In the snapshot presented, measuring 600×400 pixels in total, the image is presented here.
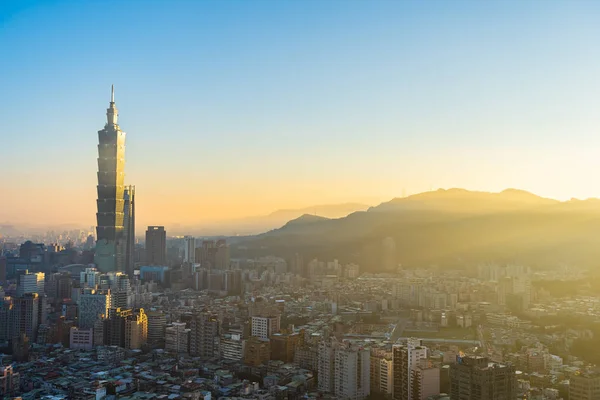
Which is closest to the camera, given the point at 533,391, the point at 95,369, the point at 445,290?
the point at 533,391

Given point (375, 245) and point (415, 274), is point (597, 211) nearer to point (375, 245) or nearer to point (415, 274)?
point (415, 274)

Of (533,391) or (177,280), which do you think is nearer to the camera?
(533,391)

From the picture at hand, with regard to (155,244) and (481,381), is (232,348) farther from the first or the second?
(155,244)

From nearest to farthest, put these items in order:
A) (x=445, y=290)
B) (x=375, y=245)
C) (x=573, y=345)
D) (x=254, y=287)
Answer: (x=573, y=345)
(x=445, y=290)
(x=254, y=287)
(x=375, y=245)

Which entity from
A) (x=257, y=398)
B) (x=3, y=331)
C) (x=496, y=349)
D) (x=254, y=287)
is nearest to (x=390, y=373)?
(x=257, y=398)

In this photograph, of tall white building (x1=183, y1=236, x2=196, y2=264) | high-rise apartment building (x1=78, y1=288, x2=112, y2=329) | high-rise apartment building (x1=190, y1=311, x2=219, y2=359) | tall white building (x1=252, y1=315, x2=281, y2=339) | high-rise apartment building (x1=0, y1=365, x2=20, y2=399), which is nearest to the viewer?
high-rise apartment building (x1=0, y1=365, x2=20, y2=399)

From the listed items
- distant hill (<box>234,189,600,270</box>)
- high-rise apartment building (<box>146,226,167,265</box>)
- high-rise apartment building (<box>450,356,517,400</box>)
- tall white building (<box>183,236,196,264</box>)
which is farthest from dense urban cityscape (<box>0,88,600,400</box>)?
tall white building (<box>183,236,196,264</box>)

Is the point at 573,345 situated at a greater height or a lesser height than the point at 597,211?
lesser

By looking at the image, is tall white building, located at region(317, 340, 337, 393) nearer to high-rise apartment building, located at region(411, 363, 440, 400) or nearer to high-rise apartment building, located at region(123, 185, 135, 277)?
high-rise apartment building, located at region(411, 363, 440, 400)
